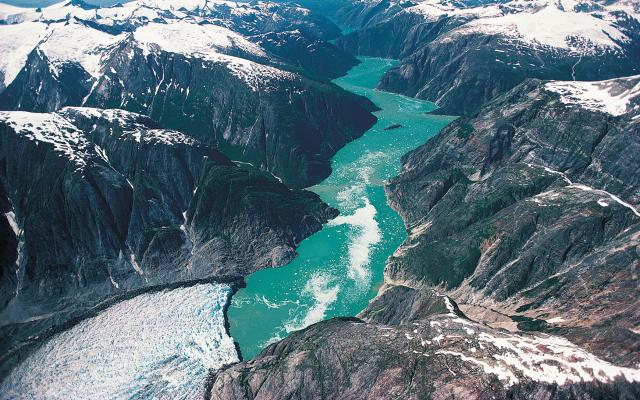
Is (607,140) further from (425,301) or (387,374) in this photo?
(387,374)

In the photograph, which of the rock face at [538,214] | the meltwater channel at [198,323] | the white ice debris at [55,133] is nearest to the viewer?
the rock face at [538,214]

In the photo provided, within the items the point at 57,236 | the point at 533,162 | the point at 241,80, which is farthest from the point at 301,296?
the point at 241,80

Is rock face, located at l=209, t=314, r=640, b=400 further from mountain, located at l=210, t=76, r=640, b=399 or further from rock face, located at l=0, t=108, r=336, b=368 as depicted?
rock face, located at l=0, t=108, r=336, b=368

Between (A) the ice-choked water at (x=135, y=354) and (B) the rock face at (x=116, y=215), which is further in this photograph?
(B) the rock face at (x=116, y=215)

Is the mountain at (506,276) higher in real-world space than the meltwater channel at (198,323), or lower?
higher

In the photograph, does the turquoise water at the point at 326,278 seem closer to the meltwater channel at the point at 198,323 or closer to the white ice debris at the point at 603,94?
the meltwater channel at the point at 198,323

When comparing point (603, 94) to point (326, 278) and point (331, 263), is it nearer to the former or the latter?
point (331, 263)

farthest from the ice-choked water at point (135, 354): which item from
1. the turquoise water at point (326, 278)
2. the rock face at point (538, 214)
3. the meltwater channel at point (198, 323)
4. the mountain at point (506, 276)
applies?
the rock face at point (538, 214)
